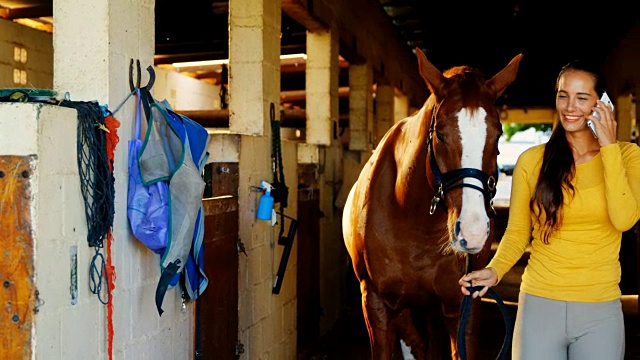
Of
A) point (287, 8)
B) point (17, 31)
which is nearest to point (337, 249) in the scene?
point (287, 8)

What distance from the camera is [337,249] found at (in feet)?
20.8

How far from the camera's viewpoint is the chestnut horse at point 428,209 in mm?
2453

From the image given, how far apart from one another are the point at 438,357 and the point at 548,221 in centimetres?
217

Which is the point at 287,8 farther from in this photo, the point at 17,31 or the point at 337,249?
the point at 17,31

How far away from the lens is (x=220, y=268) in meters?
3.41

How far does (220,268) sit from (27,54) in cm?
450

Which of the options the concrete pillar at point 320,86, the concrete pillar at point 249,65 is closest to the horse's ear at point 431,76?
the concrete pillar at point 249,65

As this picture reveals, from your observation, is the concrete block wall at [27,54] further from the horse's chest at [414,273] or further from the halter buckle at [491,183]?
the halter buckle at [491,183]

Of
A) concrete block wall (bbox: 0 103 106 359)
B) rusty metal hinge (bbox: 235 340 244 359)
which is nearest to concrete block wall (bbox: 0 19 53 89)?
rusty metal hinge (bbox: 235 340 244 359)

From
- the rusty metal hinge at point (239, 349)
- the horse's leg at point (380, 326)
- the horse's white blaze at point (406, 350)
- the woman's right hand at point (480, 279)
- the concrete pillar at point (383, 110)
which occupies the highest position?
the concrete pillar at point (383, 110)

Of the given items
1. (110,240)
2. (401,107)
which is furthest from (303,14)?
(401,107)

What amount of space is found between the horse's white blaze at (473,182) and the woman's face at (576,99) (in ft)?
1.25

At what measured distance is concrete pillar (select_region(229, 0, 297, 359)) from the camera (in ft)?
12.5

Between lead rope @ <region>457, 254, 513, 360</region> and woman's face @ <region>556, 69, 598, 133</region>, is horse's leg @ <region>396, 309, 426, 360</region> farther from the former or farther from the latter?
woman's face @ <region>556, 69, 598, 133</region>
